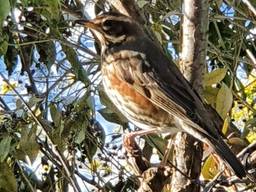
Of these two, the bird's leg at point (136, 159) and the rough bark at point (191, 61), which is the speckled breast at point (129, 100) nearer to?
the bird's leg at point (136, 159)

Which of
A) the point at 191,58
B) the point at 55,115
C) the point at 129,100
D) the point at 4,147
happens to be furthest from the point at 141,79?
the point at 191,58

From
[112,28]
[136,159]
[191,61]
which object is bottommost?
[136,159]

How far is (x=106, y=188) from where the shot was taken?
392 centimetres

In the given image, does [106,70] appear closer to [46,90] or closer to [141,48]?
[141,48]

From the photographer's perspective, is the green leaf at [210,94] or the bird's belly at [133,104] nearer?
the green leaf at [210,94]

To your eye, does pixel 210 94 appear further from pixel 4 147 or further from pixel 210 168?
pixel 4 147

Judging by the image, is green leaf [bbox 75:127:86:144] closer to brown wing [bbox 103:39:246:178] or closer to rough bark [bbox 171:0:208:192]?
brown wing [bbox 103:39:246:178]

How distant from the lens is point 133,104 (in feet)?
10.4

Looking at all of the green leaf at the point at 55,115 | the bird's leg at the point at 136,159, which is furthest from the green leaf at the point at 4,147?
the bird's leg at the point at 136,159

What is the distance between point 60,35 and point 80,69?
18cm

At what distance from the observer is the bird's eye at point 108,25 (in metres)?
3.22

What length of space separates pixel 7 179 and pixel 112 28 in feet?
2.65

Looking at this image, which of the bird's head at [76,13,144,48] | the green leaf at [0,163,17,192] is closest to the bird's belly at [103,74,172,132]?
the bird's head at [76,13,144,48]

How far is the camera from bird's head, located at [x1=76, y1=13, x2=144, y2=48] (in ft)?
10.3
